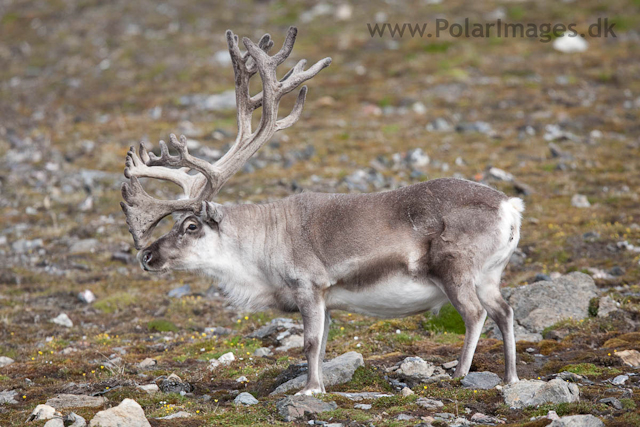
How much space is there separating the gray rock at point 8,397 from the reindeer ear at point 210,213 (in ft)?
10.7

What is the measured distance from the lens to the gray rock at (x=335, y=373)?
9.33 m

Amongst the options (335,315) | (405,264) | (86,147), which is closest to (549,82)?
(86,147)

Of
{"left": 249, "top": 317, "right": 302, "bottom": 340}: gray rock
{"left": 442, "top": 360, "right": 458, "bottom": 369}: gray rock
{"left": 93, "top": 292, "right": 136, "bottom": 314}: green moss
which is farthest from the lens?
{"left": 93, "top": 292, "right": 136, "bottom": 314}: green moss

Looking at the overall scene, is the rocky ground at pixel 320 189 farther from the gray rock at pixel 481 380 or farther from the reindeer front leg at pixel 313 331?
the reindeer front leg at pixel 313 331

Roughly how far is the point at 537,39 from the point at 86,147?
20.5 meters

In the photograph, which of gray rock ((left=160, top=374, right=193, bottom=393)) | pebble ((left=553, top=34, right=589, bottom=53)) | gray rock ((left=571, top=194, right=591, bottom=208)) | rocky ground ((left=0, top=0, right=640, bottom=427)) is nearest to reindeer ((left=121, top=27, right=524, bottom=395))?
rocky ground ((left=0, top=0, right=640, bottom=427))

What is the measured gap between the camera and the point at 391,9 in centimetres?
3822

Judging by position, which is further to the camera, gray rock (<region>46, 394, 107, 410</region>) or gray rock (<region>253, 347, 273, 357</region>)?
gray rock (<region>253, 347, 273, 357</region>)

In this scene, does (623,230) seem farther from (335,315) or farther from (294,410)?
(294,410)

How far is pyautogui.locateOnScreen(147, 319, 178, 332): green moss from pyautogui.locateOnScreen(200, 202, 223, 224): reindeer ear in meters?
4.06

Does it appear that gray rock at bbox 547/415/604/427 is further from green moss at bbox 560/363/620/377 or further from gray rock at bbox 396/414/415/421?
green moss at bbox 560/363/620/377

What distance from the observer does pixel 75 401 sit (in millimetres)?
8812

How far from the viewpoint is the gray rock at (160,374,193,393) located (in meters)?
9.49

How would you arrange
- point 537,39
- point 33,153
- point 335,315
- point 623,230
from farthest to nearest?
point 537,39, point 33,153, point 623,230, point 335,315
